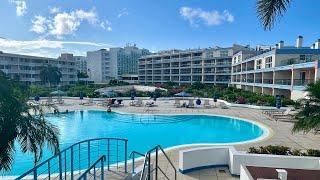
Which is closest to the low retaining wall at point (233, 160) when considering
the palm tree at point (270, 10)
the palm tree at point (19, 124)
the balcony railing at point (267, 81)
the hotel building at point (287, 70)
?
the palm tree at point (270, 10)

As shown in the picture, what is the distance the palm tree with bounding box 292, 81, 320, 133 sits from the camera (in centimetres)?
1075

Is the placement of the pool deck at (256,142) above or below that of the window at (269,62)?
below

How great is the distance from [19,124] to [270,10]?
300 inches

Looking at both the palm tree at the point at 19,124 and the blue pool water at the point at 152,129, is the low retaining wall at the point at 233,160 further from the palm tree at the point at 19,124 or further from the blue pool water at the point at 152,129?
the blue pool water at the point at 152,129

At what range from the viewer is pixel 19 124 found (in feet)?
21.1

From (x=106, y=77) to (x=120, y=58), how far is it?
438 inches

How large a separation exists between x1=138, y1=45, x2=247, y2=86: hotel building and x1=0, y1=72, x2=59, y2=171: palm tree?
63.8m

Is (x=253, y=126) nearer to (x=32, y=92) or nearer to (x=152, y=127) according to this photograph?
(x=152, y=127)

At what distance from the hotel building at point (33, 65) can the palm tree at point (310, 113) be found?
62715mm

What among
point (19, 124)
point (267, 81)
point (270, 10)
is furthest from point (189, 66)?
point (19, 124)

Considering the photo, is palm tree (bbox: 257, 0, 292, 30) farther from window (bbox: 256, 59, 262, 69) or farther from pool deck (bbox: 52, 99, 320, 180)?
window (bbox: 256, 59, 262, 69)

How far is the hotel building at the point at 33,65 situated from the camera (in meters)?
67.9

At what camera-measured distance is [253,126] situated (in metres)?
20.8

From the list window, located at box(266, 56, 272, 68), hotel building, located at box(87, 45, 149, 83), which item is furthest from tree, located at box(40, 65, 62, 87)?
window, located at box(266, 56, 272, 68)
